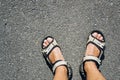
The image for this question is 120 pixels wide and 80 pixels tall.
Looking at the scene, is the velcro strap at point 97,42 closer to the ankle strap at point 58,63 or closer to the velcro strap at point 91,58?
the velcro strap at point 91,58

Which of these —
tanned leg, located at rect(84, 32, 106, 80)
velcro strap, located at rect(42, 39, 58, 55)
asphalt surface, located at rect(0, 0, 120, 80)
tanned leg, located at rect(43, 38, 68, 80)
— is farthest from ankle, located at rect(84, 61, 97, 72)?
velcro strap, located at rect(42, 39, 58, 55)

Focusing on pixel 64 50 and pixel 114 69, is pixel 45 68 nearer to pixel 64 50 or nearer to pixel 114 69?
pixel 64 50

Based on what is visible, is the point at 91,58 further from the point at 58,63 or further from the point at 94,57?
the point at 58,63

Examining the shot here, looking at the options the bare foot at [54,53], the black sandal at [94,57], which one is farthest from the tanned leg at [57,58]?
the black sandal at [94,57]

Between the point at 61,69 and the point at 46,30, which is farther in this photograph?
the point at 46,30

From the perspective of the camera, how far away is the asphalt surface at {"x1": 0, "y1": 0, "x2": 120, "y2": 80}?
11.1 ft

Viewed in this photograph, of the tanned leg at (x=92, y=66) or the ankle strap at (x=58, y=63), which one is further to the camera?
the ankle strap at (x=58, y=63)

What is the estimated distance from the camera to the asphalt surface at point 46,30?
11.1 feet

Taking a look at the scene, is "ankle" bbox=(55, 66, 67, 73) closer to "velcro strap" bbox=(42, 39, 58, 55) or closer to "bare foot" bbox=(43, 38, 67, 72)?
"bare foot" bbox=(43, 38, 67, 72)

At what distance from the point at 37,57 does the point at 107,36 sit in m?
0.83

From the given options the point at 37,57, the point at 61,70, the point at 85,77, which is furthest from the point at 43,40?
the point at 85,77

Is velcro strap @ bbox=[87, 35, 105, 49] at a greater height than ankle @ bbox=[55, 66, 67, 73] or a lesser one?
greater

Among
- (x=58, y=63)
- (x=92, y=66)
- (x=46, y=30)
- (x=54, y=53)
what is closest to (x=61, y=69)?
(x=58, y=63)

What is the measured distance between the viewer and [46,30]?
340cm
